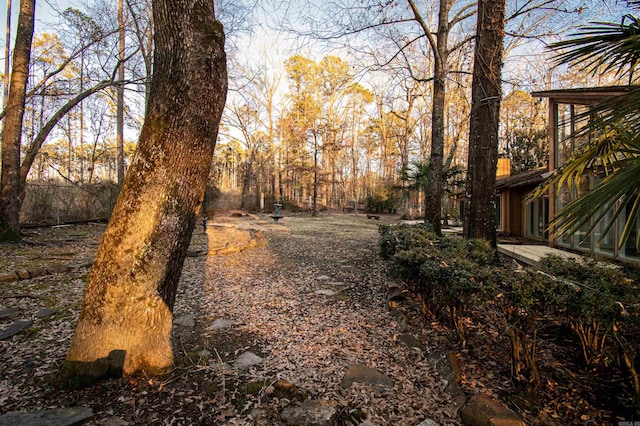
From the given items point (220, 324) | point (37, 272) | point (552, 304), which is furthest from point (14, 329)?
point (552, 304)

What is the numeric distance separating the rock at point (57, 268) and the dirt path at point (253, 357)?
8cm

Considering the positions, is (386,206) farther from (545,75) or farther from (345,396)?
(345,396)

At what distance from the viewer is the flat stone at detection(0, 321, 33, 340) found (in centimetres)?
259

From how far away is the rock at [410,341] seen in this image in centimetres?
254

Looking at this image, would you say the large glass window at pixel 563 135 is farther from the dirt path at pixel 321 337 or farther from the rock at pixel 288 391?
the rock at pixel 288 391

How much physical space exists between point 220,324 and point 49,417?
1535mm

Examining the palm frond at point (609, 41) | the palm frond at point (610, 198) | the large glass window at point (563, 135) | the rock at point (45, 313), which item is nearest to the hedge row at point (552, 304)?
the palm frond at point (610, 198)

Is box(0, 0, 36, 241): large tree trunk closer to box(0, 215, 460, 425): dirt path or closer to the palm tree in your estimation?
box(0, 215, 460, 425): dirt path

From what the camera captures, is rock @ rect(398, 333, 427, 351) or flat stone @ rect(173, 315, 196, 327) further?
flat stone @ rect(173, 315, 196, 327)

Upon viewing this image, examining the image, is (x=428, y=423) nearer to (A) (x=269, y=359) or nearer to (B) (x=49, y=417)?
(A) (x=269, y=359)

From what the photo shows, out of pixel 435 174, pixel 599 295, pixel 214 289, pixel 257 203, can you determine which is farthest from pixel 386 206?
pixel 599 295

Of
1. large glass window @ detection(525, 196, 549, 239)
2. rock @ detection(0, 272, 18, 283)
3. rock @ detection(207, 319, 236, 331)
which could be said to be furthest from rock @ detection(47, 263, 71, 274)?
large glass window @ detection(525, 196, 549, 239)

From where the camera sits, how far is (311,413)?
66.7 inches

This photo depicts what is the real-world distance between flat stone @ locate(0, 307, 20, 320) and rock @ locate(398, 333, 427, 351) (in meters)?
3.72
